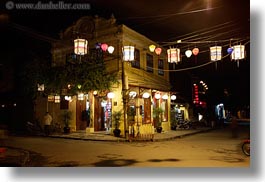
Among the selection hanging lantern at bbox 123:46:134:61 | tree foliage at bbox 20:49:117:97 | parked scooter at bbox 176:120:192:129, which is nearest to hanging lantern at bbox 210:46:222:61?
hanging lantern at bbox 123:46:134:61

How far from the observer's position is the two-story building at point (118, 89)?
871 inches

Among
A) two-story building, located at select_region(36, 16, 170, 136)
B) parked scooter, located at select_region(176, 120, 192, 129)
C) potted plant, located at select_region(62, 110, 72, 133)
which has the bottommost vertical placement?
parked scooter, located at select_region(176, 120, 192, 129)

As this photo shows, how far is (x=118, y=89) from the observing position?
22531 mm

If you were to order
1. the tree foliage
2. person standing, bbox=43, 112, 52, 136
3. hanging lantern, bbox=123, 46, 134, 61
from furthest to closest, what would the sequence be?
1. person standing, bbox=43, 112, 52, 136
2. the tree foliage
3. hanging lantern, bbox=123, 46, 134, 61

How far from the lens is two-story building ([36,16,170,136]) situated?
22125 millimetres

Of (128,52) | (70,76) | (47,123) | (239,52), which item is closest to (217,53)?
(239,52)

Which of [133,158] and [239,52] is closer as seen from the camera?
[133,158]

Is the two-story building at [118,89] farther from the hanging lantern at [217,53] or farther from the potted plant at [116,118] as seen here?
the hanging lantern at [217,53]

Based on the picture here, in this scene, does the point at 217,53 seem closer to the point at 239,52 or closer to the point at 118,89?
the point at 239,52

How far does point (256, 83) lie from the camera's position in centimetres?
772

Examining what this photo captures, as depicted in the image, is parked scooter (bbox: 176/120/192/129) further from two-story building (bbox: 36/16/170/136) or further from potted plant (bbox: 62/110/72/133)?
potted plant (bbox: 62/110/72/133)

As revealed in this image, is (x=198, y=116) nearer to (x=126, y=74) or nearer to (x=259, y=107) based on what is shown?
(x=126, y=74)

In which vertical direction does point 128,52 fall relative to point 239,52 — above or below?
above

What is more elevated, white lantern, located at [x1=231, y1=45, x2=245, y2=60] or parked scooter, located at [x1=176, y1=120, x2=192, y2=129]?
white lantern, located at [x1=231, y1=45, x2=245, y2=60]
